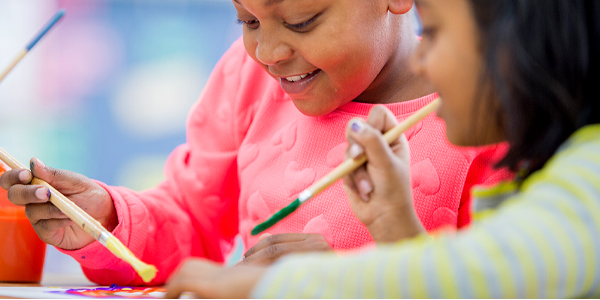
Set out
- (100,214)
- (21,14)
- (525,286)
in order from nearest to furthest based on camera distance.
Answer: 1. (525,286)
2. (100,214)
3. (21,14)

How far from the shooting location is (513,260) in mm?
312

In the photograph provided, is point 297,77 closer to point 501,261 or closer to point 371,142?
point 371,142

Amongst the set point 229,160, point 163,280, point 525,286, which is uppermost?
point 525,286

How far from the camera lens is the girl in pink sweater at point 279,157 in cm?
65

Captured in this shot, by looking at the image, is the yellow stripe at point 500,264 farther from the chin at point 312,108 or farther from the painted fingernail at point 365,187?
the chin at point 312,108

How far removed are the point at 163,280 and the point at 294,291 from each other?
59cm

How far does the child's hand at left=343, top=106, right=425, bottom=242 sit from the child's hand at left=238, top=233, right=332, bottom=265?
0.07 m

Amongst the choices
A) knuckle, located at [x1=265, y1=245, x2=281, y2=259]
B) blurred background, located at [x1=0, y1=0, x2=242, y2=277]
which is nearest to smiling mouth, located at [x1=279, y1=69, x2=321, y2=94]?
knuckle, located at [x1=265, y1=245, x2=281, y2=259]

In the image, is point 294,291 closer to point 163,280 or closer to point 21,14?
point 163,280

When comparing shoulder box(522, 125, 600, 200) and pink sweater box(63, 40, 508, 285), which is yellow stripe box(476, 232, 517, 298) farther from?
pink sweater box(63, 40, 508, 285)

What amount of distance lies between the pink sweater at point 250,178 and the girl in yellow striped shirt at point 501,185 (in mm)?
160

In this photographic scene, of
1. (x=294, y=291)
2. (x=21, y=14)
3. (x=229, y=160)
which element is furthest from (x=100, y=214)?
(x=21, y=14)

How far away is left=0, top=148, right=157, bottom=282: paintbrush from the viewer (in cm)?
50

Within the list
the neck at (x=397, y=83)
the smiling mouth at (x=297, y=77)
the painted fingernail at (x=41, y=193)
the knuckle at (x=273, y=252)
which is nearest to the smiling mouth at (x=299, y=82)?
the smiling mouth at (x=297, y=77)
